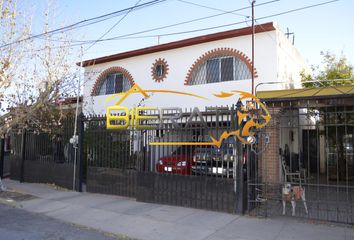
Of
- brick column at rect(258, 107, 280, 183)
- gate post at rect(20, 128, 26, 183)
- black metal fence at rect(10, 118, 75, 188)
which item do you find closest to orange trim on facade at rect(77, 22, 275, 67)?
black metal fence at rect(10, 118, 75, 188)

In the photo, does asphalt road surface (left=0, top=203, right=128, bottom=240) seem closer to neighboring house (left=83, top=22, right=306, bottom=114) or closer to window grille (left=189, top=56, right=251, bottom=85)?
neighboring house (left=83, top=22, right=306, bottom=114)

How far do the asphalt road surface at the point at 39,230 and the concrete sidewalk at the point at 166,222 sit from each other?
29 cm

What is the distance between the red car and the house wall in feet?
13.9

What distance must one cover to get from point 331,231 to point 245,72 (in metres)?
7.13

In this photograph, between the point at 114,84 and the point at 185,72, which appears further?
the point at 114,84

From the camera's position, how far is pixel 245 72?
12195 millimetres

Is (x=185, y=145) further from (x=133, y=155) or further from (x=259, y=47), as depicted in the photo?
(x=259, y=47)

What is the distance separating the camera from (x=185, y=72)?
1355 cm

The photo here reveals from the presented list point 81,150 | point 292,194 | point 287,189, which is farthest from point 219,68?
point 292,194

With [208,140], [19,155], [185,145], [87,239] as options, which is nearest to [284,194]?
[208,140]

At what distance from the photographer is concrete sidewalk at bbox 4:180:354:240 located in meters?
6.16

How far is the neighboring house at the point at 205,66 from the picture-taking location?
38.2ft

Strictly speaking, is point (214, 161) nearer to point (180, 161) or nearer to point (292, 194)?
point (180, 161)

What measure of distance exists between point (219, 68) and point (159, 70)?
2982mm
